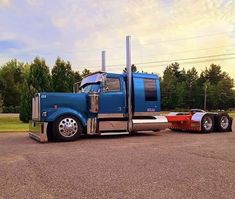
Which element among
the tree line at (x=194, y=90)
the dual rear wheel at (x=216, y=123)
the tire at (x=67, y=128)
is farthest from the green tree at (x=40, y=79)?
Answer: the tree line at (x=194, y=90)

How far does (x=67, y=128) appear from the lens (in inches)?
546

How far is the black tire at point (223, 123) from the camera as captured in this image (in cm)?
1820

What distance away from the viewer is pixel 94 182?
6.72 meters

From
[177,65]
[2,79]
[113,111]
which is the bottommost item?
[113,111]

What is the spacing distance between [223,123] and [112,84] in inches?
244

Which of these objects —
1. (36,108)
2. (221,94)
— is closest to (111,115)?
(36,108)

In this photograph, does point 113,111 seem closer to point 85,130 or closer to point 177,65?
point 85,130

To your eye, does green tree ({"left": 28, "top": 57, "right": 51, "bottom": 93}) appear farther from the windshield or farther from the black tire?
the black tire

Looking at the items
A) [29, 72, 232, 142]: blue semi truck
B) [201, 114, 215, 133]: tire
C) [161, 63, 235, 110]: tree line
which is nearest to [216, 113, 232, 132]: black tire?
[201, 114, 215, 133]: tire

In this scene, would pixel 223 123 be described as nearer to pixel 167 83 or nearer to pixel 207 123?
pixel 207 123

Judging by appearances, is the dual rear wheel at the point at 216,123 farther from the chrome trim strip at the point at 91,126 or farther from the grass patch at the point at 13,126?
the grass patch at the point at 13,126

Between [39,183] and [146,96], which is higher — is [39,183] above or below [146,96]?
below

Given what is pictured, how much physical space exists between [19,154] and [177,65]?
327 ft

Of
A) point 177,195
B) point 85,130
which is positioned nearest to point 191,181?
point 177,195
